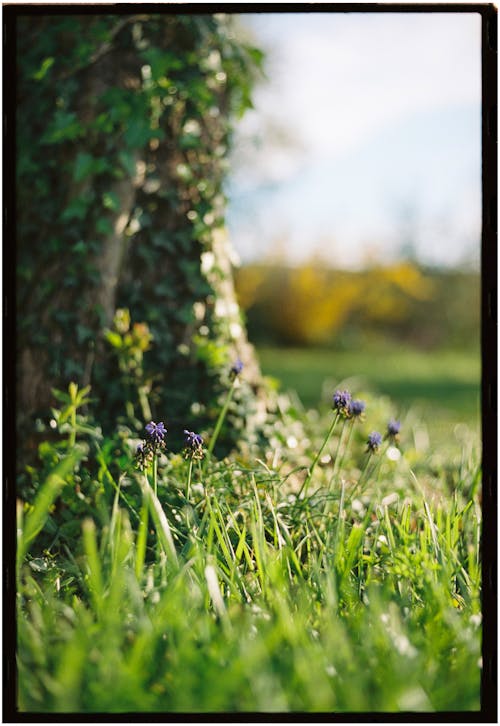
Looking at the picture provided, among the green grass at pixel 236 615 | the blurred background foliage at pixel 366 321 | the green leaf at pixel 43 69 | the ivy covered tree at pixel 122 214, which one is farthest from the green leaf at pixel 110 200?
the blurred background foliage at pixel 366 321

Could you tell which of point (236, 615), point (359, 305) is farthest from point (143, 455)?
point (359, 305)

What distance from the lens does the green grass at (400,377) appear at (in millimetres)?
5660

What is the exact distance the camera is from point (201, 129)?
2779 mm

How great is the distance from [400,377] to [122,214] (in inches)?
230

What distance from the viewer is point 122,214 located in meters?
2.62

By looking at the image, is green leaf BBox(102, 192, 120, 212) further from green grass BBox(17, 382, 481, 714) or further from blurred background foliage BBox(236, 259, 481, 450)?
blurred background foliage BBox(236, 259, 481, 450)

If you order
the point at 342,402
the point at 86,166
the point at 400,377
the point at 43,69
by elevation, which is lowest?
the point at 400,377

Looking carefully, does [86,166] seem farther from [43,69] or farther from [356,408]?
[356,408]

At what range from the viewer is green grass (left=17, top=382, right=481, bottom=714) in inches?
52.7

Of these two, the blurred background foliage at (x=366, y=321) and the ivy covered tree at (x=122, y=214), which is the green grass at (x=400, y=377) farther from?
the ivy covered tree at (x=122, y=214)

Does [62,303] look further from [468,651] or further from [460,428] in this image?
[460,428]

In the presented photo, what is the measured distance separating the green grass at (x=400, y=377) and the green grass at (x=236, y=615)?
2.63 metres

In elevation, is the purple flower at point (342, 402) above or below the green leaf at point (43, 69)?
below

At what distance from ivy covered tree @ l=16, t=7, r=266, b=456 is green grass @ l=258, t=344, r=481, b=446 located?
2.02 meters
